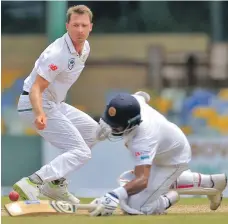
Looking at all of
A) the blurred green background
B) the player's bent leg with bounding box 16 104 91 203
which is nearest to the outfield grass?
the player's bent leg with bounding box 16 104 91 203

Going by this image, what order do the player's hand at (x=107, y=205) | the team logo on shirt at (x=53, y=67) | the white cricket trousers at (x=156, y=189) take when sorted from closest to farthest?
the player's hand at (x=107, y=205) < the white cricket trousers at (x=156, y=189) < the team logo on shirt at (x=53, y=67)

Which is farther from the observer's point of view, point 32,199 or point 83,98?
point 83,98

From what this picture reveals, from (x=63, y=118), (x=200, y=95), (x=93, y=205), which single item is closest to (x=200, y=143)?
(x=200, y=95)

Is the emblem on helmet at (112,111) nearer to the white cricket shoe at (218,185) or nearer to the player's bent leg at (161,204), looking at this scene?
the player's bent leg at (161,204)

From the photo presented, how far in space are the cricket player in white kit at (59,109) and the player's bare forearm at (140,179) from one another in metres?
0.89

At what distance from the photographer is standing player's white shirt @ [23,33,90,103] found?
838cm

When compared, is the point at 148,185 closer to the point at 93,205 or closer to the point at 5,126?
the point at 93,205

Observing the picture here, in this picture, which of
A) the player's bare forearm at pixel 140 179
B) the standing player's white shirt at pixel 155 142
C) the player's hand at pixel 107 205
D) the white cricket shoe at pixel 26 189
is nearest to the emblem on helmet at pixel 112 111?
the standing player's white shirt at pixel 155 142

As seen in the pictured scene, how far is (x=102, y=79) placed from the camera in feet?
48.6

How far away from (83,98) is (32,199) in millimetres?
6088

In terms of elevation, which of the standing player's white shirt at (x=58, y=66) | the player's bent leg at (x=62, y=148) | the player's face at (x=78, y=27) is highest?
the player's face at (x=78, y=27)

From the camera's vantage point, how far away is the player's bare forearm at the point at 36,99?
8164 millimetres

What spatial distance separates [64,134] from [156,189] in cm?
111

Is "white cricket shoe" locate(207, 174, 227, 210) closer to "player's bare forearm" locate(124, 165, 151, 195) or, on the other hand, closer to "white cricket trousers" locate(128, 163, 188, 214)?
"white cricket trousers" locate(128, 163, 188, 214)
